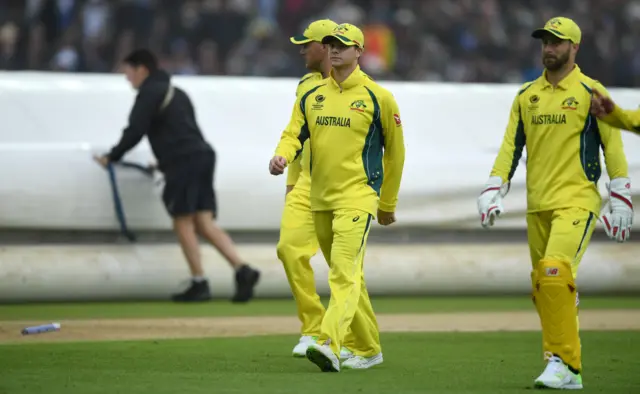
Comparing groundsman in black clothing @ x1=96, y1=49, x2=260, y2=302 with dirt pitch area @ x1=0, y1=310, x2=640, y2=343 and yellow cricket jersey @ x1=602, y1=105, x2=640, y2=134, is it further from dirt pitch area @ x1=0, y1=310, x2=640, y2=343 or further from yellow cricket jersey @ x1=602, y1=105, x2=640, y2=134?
yellow cricket jersey @ x1=602, y1=105, x2=640, y2=134

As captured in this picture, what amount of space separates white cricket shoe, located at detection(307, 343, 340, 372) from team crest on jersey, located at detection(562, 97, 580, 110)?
1935mm

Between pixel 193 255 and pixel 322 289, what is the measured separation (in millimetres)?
1383

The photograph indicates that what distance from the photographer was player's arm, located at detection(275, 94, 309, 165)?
840 cm

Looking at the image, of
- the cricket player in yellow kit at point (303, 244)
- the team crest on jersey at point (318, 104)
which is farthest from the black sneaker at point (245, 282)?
the team crest on jersey at point (318, 104)

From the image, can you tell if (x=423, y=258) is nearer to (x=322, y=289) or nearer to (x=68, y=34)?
(x=322, y=289)

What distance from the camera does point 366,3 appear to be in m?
22.7

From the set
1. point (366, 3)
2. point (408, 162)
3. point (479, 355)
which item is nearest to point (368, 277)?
point (408, 162)

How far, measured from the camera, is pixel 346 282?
8.30 meters

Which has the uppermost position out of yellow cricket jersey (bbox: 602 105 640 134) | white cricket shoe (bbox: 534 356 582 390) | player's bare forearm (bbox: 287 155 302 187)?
yellow cricket jersey (bbox: 602 105 640 134)

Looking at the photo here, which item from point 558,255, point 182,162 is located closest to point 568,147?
point 558,255

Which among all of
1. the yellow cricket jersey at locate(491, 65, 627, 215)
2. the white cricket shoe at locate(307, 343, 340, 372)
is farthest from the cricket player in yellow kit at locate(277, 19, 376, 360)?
the yellow cricket jersey at locate(491, 65, 627, 215)

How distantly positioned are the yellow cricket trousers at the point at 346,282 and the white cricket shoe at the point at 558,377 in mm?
1197

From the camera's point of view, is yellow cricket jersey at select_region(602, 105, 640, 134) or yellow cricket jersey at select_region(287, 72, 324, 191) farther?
yellow cricket jersey at select_region(287, 72, 324, 191)

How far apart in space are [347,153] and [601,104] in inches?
67.1
